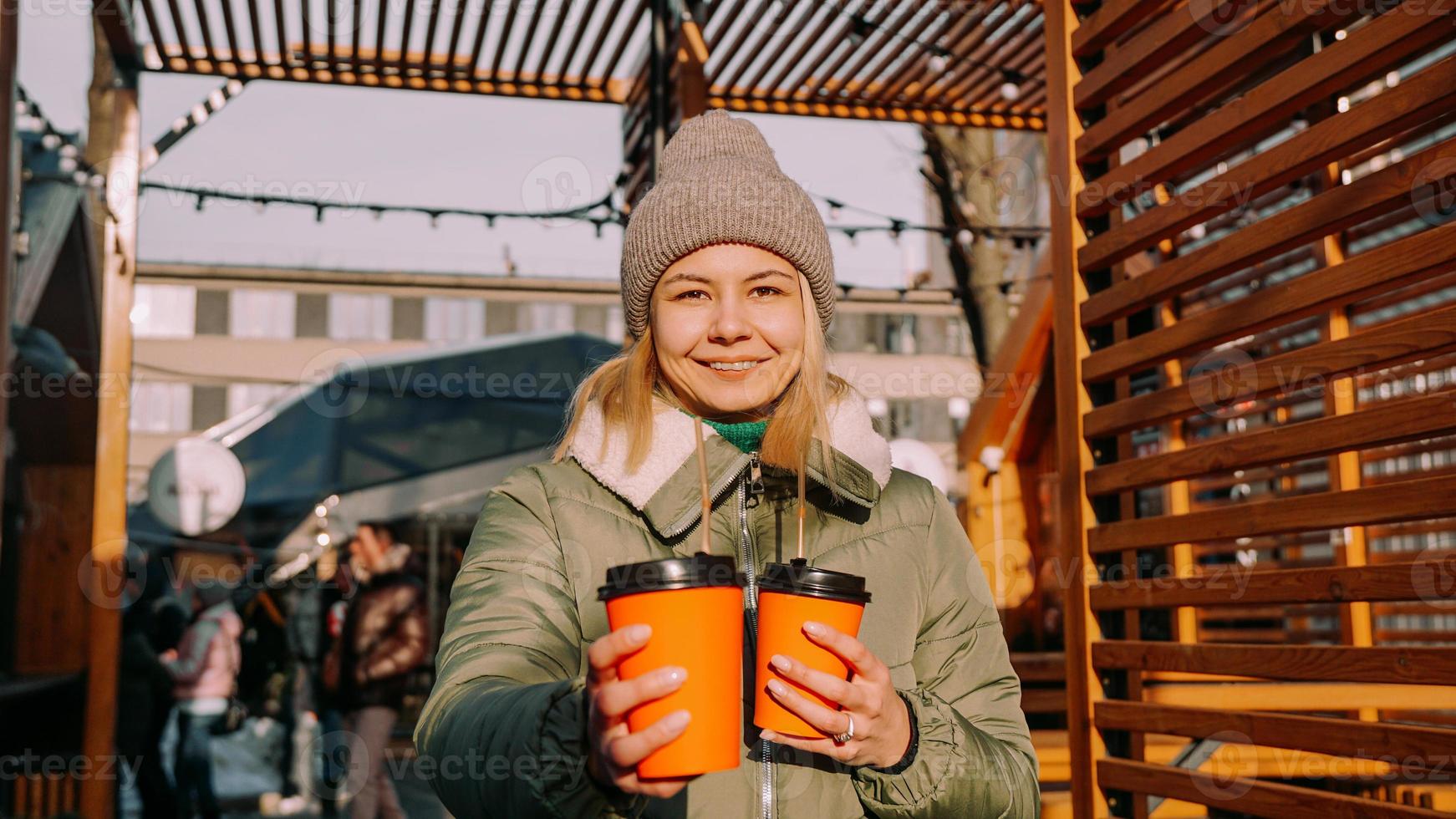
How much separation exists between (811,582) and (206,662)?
684 centimetres

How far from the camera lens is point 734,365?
1.69 meters

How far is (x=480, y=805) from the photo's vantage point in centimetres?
132

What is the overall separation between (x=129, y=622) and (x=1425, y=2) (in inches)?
315

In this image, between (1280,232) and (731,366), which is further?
(1280,232)

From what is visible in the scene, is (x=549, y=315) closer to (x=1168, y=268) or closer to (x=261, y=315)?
(x=261, y=315)

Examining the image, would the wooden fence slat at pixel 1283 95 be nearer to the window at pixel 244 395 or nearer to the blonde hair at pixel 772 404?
the blonde hair at pixel 772 404

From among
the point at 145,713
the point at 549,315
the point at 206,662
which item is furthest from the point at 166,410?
the point at 206,662

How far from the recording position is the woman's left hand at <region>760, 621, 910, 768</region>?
1101mm

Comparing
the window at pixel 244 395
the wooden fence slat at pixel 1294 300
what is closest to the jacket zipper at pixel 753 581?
the wooden fence slat at pixel 1294 300

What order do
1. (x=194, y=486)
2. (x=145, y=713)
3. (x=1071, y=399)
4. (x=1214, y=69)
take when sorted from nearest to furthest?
(x=1214, y=69), (x=1071, y=399), (x=145, y=713), (x=194, y=486)

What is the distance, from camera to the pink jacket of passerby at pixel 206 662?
7031 millimetres

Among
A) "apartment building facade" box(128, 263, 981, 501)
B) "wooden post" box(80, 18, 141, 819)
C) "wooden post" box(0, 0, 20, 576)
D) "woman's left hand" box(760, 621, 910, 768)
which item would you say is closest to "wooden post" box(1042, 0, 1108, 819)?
"woman's left hand" box(760, 621, 910, 768)

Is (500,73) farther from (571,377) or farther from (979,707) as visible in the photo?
(979,707)

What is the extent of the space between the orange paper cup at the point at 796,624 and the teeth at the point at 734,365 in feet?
1.86
